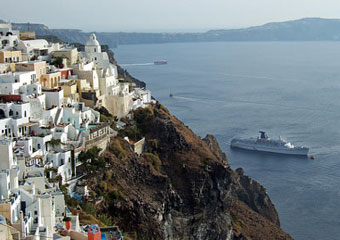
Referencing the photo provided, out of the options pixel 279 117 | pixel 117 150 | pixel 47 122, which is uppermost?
pixel 47 122

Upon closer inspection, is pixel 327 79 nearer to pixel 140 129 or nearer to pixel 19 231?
pixel 140 129

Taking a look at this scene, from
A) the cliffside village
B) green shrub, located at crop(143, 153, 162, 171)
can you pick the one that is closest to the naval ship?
the cliffside village

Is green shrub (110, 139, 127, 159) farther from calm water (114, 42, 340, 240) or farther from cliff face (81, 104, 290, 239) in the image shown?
calm water (114, 42, 340, 240)

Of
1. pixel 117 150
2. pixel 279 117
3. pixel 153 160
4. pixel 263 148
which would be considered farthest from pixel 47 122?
pixel 279 117

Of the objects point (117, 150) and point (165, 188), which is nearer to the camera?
point (117, 150)

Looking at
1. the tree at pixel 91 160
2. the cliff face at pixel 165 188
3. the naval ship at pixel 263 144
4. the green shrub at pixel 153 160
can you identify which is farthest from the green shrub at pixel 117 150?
the naval ship at pixel 263 144

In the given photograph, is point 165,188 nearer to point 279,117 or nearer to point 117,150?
point 117,150

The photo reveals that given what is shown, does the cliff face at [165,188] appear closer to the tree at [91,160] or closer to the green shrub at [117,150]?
the green shrub at [117,150]
